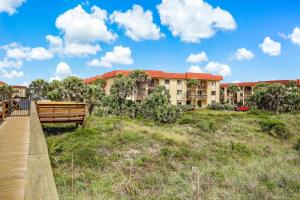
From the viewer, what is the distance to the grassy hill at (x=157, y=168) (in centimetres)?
715

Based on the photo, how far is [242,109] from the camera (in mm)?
55531

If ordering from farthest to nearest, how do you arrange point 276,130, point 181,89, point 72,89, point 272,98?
point 181,89
point 272,98
point 72,89
point 276,130

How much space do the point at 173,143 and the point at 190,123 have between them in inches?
478

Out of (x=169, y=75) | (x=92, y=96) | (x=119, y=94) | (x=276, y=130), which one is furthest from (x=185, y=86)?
(x=276, y=130)

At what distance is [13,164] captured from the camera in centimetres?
579

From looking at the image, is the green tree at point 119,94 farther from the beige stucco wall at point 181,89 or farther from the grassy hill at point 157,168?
the beige stucco wall at point 181,89

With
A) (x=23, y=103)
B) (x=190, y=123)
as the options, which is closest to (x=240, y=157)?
(x=190, y=123)

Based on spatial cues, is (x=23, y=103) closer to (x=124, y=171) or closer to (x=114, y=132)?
(x=114, y=132)

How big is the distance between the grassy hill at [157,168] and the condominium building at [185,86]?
38.7m

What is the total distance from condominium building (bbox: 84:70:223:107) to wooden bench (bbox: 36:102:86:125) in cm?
3847

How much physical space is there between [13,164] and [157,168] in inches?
229

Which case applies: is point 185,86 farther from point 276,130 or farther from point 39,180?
point 39,180

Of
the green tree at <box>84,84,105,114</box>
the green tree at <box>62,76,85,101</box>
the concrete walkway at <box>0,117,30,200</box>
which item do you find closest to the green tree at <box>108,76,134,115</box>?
the green tree at <box>84,84,105,114</box>

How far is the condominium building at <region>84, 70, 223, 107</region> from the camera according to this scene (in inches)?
2182
